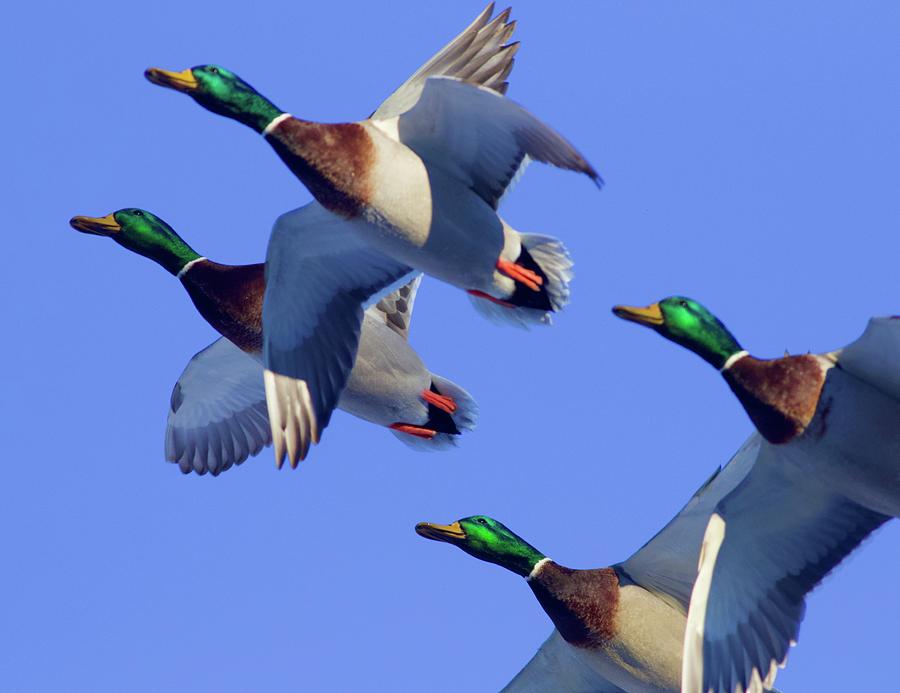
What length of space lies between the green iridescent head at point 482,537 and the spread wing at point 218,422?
2335mm

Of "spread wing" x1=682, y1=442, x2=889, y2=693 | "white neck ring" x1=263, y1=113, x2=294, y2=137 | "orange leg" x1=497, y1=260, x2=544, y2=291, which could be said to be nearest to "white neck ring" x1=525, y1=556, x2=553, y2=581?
"spread wing" x1=682, y1=442, x2=889, y2=693

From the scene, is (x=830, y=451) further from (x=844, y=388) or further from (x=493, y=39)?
(x=493, y=39)

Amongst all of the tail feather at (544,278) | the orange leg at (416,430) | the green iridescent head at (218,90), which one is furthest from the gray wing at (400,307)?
the green iridescent head at (218,90)

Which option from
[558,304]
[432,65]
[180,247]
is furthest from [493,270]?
[180,247]

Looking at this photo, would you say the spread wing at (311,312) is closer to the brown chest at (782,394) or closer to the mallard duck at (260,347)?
the mallard duck at (260,347)

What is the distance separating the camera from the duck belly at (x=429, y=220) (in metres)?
8.24

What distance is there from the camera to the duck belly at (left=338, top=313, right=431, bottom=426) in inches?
380

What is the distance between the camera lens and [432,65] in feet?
31.7

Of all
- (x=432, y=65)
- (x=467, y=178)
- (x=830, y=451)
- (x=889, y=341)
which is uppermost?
(x=432, y=65)

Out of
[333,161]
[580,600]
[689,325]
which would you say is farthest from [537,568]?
[333,161]

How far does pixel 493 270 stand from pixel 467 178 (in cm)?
48

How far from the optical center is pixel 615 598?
8602 millimetres

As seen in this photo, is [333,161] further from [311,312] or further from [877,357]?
[877,357]

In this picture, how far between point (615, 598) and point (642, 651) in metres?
0.31
